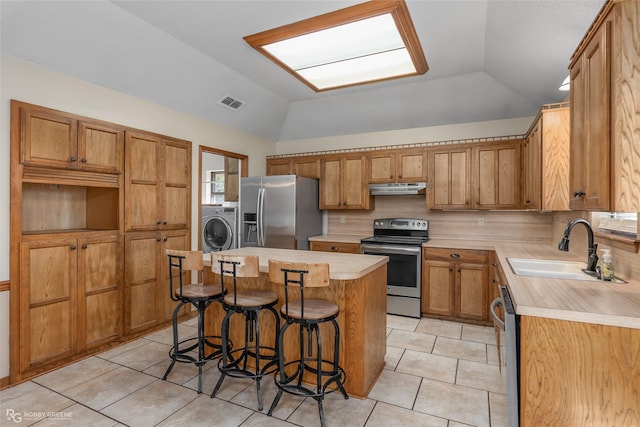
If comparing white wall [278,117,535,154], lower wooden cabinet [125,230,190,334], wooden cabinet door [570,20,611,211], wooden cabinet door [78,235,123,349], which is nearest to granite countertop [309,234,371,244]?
white wall [278,117,535,154]

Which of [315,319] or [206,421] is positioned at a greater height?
[315,319]

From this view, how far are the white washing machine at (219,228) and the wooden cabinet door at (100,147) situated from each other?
1877 millimetres

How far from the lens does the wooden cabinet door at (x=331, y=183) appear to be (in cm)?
489

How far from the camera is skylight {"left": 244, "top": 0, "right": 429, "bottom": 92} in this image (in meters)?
2.59

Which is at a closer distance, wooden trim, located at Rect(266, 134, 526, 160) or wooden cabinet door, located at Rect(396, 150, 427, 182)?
wooden trim, located at Rect(266, 134, 526, 160)

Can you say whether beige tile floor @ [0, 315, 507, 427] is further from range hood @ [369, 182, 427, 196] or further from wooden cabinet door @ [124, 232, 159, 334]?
range hood @ [369, 182, 427, 196]

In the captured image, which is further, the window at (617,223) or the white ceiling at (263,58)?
the white ceiling at (263,58)

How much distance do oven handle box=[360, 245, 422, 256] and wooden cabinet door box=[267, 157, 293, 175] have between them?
6.01 ft

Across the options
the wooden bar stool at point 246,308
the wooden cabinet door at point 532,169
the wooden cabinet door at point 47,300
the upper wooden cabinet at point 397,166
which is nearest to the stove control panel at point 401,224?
the upper wooden cabinet at point 397,166

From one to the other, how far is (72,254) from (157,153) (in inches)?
50.8

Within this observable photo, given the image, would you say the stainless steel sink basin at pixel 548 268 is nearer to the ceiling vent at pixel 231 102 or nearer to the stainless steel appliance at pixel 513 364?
the stainless steel appliance at pixel 513 364

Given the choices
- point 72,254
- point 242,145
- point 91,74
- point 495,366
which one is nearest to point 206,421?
point 72,254

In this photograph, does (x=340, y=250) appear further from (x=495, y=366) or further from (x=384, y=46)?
(x=384, y=46)

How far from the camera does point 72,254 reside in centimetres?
283
